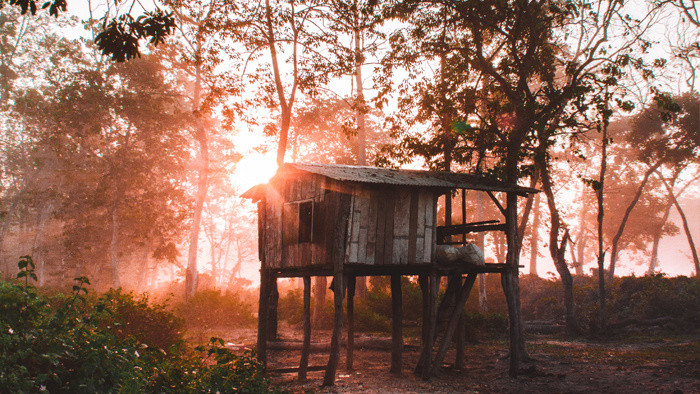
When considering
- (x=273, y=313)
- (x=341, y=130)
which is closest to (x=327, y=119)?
(x=341, y=130)

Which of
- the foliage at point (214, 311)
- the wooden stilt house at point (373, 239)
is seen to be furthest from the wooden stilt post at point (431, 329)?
the foliage at point (214, 311)

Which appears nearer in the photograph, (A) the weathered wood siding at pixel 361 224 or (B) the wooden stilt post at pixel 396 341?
(A) the weathered wood siding at pixel 361 224

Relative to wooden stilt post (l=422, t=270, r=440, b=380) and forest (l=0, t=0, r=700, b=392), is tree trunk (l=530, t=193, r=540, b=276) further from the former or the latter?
wooden stilt post (l=422, t=270, r=440, b=380)

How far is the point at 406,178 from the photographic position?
11727 mm

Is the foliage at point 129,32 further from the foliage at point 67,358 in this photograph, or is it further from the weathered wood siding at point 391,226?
Answer: the weathered wood siding at point 391,226

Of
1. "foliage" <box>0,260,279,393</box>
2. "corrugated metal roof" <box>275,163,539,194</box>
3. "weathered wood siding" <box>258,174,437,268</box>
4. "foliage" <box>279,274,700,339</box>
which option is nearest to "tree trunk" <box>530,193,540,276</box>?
"foliage" <box>279,274,700,339</box>

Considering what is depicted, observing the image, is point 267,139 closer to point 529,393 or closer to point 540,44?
point 540,44

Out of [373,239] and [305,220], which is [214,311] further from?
[373,239]

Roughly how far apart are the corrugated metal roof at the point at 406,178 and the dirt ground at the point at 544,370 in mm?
5016

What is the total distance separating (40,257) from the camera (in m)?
38.7

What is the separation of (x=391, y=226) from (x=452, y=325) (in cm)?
337

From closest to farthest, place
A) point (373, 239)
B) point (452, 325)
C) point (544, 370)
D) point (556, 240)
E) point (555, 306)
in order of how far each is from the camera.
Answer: point (373, 239)
point (452, 325)
point (544, 370)
point (556, 240)
point (555, 306)

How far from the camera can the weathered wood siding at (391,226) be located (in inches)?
435

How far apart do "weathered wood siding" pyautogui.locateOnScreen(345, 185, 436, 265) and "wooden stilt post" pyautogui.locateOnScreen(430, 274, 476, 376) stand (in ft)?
4.88
